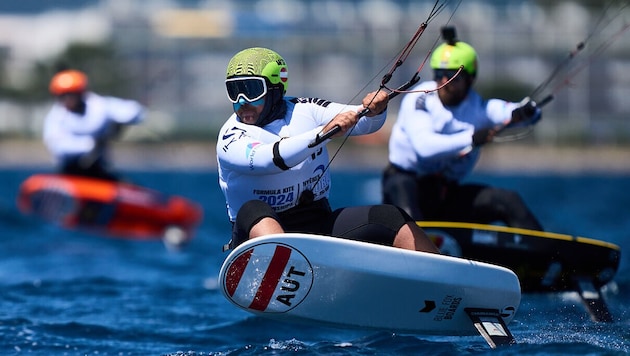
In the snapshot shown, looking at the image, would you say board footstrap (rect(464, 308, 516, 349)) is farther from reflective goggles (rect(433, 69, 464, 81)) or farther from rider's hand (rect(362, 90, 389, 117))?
reflective goggles (rect(433, 69, 464, 81))

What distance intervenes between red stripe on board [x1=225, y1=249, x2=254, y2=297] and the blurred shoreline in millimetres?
29798

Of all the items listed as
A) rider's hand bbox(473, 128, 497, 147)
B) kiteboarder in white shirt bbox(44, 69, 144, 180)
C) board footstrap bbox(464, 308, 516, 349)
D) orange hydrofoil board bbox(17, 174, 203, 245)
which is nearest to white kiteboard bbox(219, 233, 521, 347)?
board footstrap bbox(464, 308, 516, 349)

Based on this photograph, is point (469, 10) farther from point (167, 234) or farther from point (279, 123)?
point (279, 123)

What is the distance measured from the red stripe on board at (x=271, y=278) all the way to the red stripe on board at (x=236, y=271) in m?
0.11

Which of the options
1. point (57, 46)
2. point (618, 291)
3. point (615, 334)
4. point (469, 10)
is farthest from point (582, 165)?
point (615, 334)

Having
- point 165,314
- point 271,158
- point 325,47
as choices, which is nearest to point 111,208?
point 165,314

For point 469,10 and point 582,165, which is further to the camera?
point 469,10

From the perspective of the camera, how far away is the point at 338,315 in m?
5.56

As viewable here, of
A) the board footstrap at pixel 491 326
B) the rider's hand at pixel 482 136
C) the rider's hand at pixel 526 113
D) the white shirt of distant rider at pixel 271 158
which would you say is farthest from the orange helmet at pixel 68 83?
the board footstrap at pixel 491 326

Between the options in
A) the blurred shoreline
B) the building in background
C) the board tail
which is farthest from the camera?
the building in background

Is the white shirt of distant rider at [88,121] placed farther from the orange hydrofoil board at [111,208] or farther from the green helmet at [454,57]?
the green helmet at [454,57]

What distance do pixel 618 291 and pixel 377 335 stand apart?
120 inches

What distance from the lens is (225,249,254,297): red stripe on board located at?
538cm

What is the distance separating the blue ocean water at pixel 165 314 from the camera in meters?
5.71
